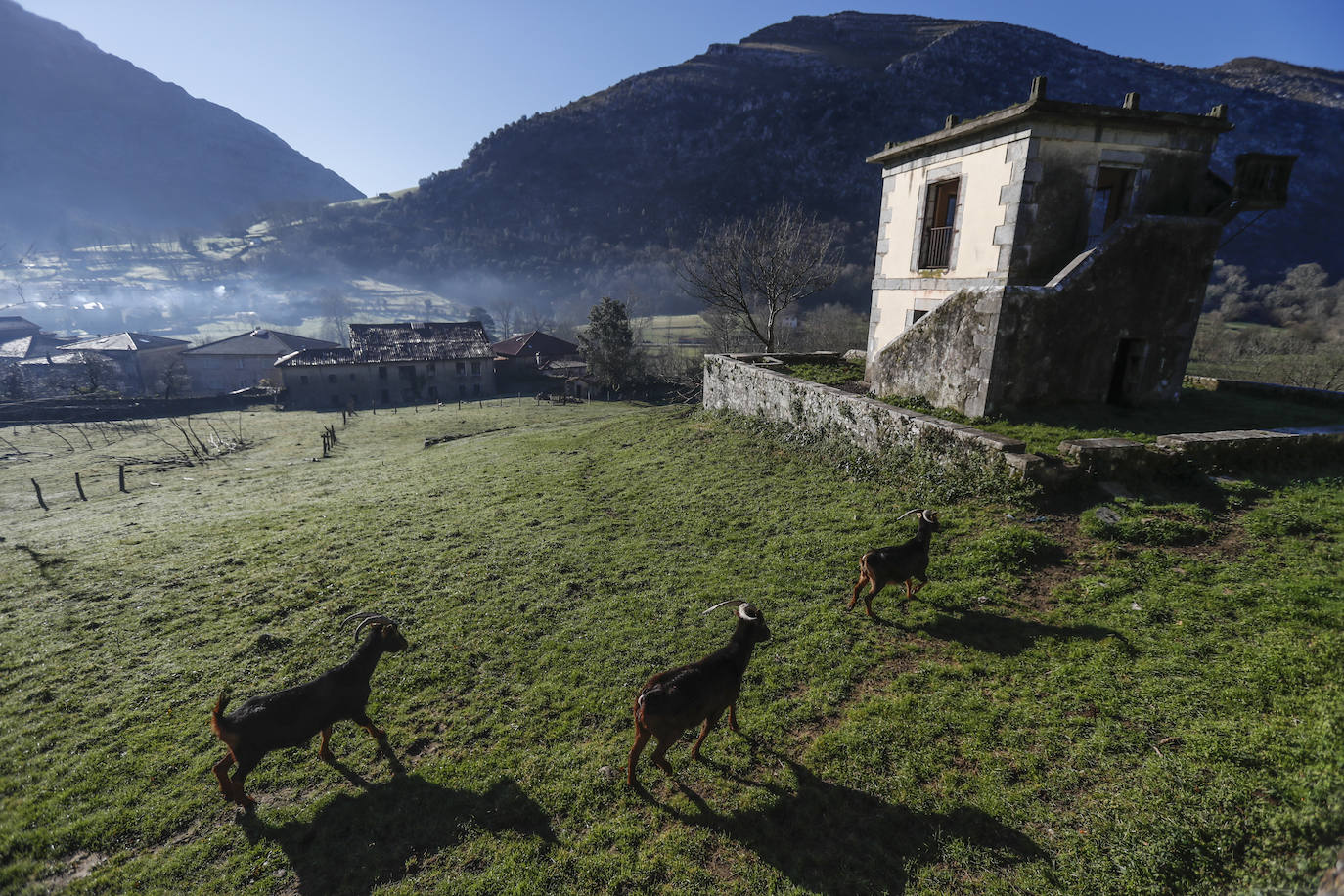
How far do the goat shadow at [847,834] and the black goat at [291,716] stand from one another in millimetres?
3538

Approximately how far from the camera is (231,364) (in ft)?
210

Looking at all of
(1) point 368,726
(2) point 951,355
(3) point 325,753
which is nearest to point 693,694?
(1) point 368,726

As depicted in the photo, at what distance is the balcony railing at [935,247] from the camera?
1521 centimetres

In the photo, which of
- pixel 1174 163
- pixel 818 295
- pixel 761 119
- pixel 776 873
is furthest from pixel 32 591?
pixel 761 119

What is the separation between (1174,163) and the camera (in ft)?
41.9

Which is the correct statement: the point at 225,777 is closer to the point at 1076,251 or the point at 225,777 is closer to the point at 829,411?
the point at 829,411

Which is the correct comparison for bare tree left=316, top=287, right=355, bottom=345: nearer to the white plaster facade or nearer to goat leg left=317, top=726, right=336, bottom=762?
the white plaster facade

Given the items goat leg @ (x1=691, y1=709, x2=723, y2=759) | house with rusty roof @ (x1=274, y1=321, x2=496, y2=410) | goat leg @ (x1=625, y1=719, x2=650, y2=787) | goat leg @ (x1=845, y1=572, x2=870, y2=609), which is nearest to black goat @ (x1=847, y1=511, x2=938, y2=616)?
goat leg @ (x1=845, y1=572, x2=870, y2=609)

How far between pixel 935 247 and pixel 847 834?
15380mm

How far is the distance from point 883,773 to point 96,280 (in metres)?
227

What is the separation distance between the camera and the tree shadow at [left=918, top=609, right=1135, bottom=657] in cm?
640

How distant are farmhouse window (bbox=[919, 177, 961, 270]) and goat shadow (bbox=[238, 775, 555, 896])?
15.9 metres

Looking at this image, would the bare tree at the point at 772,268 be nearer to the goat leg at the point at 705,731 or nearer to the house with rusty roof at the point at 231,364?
the goat leg at the point at 705,731

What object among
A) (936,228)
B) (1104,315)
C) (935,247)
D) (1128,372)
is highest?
(936,228)
